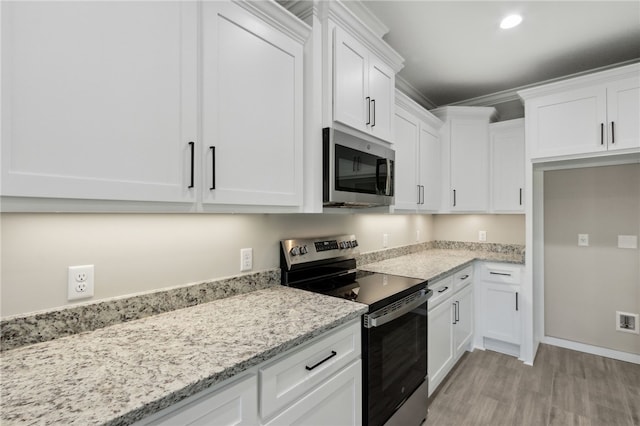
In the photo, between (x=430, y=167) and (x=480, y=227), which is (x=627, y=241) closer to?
(x=480, y=227)

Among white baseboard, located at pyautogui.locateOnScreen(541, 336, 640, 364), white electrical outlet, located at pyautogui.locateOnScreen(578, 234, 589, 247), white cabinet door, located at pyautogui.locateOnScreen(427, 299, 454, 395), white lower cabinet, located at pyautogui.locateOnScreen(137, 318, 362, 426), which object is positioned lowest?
white baseboard, located at pyautogui.locateOnScreen(541, 336, 640, 364)

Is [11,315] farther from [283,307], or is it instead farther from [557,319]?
[557,319]

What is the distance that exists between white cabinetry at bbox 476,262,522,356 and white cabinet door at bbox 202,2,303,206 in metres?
2.32

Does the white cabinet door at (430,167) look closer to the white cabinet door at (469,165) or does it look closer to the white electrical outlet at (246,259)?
the white cabinet door at (469,165)

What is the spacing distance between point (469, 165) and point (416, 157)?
798mm

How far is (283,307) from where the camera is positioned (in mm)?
1411

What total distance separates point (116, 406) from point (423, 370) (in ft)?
5.77

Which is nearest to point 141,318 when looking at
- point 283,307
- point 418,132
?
point 283,307

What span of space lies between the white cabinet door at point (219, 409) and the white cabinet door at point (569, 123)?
2.89 m

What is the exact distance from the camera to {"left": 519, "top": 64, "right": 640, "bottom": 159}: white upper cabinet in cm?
230

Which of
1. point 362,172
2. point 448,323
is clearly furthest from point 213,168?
point 448,323

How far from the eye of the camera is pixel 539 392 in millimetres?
2324

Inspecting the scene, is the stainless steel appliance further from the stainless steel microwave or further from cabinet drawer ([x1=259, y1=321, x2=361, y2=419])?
the stainless steel microwave

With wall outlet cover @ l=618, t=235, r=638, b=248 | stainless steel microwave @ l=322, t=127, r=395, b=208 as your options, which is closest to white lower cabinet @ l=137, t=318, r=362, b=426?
stainless steel microwave @ l=322, t=127, r=395, b=208
